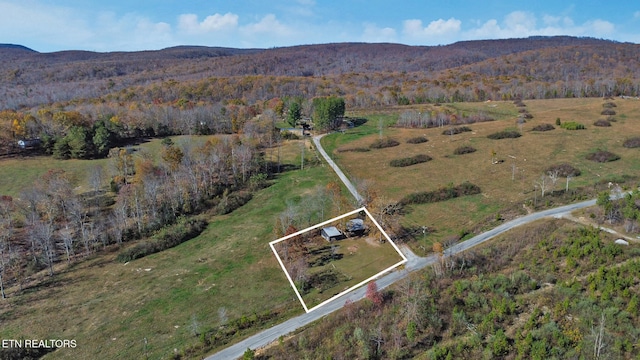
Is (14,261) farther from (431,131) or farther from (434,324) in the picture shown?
(431,131)

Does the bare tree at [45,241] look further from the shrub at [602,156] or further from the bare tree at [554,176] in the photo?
the shrub at [602,156]

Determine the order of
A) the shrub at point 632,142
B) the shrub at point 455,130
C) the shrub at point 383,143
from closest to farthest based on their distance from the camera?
the shrub at point 632,142, the shrub at point 383,143, the shrub at point 455,130

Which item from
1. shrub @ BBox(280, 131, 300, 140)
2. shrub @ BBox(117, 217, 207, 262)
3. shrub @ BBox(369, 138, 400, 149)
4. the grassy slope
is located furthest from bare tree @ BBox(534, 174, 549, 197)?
shrub @ BBox(280, 131, 300, 140)

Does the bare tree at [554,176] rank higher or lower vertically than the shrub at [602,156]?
lower

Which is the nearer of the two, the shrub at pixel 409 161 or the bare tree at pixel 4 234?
the bare tree at pixel 4 234

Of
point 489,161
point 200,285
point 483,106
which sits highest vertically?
point 483,106

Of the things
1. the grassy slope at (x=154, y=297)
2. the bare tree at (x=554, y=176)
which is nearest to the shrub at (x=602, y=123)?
the bare tree at (x=554, y=176)

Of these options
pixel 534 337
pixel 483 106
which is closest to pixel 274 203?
pixel 534 337
